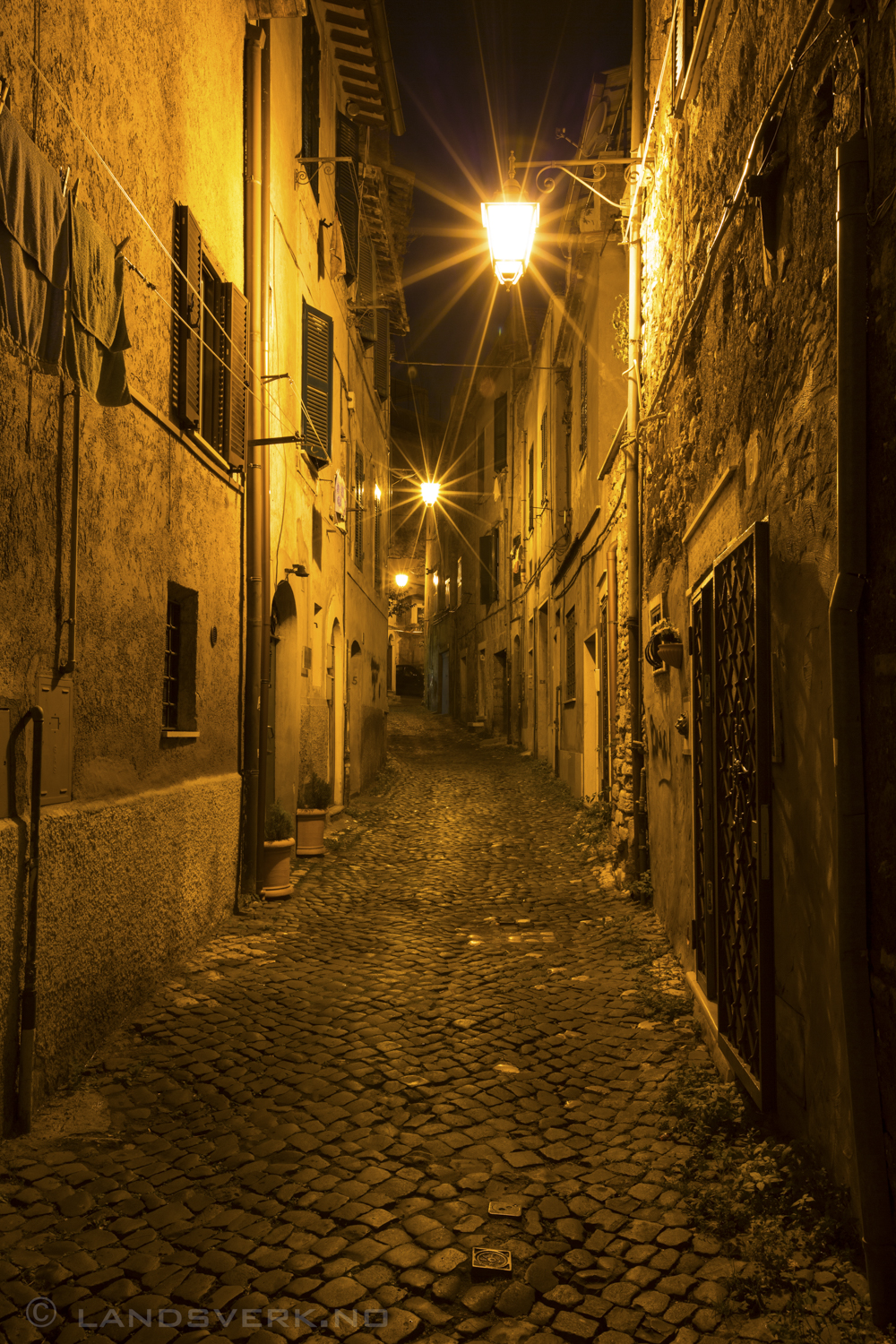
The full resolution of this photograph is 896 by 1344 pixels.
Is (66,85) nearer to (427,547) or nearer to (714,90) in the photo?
(714,90)

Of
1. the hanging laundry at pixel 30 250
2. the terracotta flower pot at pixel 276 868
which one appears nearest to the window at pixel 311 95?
the hanging laundry at pixel 30 250

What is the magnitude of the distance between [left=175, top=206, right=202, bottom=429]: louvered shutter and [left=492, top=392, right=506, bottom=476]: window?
18419 millimetres

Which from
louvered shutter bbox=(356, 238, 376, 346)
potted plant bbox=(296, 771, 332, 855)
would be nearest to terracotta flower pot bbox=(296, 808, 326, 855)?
potted plant bbox=(296, 771, 332, 855)

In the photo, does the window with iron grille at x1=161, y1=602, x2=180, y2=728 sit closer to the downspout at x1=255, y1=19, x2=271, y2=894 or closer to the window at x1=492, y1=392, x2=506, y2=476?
the downspout at x1=255, y1=19, x2=271, y2=894

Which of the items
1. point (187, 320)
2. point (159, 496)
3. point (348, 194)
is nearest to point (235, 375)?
point (187, 320)

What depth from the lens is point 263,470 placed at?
26.4 ft

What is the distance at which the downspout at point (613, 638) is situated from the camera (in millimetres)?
9641

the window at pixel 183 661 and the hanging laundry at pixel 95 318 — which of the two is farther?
the window at pixel 183 661

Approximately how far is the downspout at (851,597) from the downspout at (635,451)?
528 centimetres

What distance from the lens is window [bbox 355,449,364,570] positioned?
49.6 ft

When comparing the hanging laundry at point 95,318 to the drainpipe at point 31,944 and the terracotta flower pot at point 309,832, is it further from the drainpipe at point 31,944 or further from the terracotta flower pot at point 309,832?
the terracotta flower pot at point 309,832

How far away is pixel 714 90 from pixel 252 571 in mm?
4966

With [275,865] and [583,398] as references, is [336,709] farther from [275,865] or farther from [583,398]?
[583,398]

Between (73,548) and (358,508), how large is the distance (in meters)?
10.6
